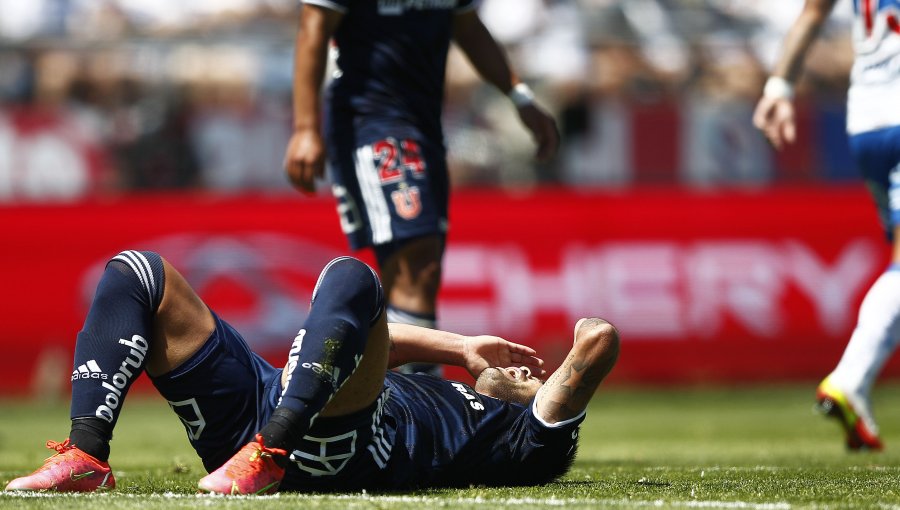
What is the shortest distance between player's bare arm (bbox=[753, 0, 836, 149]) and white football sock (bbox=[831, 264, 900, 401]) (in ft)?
2.31

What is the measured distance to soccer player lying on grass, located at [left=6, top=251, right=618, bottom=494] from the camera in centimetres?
363

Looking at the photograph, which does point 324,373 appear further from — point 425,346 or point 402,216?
point 402,216

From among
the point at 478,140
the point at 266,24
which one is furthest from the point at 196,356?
the point at 266,24

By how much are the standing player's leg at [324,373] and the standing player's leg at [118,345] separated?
0.35 meters

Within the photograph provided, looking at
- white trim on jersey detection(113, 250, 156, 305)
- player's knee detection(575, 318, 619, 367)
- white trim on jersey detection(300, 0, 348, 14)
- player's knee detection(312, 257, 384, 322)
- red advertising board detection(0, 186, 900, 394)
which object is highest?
white trim on jersey detection(300, 0, 348, 14)

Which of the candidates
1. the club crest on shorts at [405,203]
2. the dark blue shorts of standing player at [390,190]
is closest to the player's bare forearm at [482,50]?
the dark blue shorts of standing player at [390,190]

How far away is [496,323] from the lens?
12.4 m

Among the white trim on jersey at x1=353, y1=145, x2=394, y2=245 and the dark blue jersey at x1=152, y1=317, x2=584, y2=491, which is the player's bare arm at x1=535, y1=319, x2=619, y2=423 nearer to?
the dark blue jersey at x1=152, y1=317, x2=584, y2=491

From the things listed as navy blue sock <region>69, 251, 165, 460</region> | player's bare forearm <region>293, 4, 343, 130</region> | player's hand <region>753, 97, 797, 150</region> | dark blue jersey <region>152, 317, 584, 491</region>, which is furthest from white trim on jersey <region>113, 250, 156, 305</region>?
player's hand <region>753, 97, 797, 150</region>

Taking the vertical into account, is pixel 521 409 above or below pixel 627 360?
above

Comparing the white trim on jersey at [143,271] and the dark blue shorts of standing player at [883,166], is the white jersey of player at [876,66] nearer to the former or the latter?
the dark blue shorts of standing player at [883,166]

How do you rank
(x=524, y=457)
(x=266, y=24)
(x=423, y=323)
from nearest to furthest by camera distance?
(x=524, y=457) < (x=423, y=323) < (x=266, y=24)

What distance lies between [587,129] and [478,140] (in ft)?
3.72

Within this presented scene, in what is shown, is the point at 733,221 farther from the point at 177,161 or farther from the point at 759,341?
the point at 177,161
